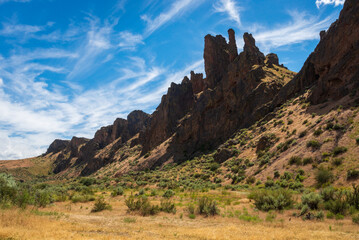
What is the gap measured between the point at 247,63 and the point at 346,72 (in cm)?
2688

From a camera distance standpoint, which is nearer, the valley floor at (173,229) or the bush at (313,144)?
the valley floor at (173,229)

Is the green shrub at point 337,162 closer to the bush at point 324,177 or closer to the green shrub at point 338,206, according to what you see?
the bush at point 324,177

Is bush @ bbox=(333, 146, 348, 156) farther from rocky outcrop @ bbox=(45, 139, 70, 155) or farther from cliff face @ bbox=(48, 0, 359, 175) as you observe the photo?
rocky outcrop @ bbox=(45, 139, 70, 155)

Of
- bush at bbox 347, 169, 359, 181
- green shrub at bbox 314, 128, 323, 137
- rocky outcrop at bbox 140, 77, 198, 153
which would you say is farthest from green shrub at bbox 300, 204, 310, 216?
rocky outcrop at bbox 140, 77, 198, 153

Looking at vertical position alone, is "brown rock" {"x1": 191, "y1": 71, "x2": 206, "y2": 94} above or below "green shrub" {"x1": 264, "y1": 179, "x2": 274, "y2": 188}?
above

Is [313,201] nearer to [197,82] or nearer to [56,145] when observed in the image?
[197,82]

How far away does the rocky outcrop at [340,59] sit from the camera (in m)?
34.6

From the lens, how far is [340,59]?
124 ft

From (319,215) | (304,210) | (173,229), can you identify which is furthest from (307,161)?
(173,229)

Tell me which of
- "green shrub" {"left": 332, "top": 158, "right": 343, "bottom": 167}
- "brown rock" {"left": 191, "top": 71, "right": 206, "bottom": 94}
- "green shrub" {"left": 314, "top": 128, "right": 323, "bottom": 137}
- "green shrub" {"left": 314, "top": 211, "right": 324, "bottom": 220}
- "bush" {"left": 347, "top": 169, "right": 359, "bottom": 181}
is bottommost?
"green shrub" {"left": 314, "top": 211, "right": 324, "bottom": 220}

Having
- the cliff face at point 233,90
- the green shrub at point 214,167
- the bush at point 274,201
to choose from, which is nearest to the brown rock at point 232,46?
the cliff face at point 233,90

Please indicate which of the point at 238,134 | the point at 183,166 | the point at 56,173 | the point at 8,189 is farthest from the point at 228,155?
the point at 56,173

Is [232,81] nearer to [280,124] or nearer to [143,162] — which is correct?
[280,124]

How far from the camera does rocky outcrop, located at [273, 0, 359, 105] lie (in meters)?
34.6
